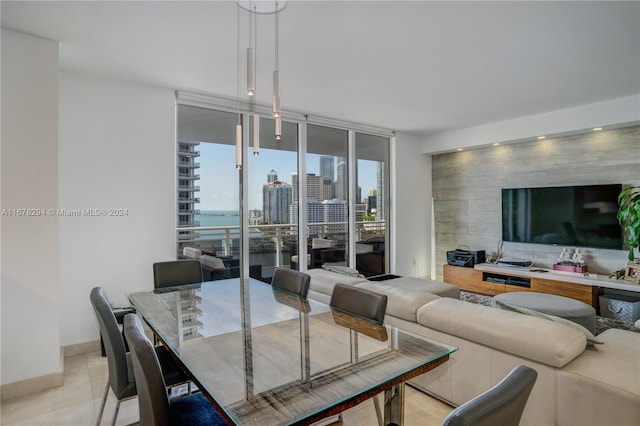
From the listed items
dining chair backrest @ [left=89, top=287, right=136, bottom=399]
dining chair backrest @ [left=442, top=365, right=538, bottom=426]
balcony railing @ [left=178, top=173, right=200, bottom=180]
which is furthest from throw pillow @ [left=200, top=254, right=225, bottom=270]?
dining chair backrest @ [left=442, top=365, right=538, bottom=426]

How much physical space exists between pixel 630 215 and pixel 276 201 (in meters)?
4.24

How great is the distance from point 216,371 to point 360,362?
1.90 feet

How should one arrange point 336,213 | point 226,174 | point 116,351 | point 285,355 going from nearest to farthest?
1. point 285,355
2. point 116,351
3. point 226,174
4. point 336,213

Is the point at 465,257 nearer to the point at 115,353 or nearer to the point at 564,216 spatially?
the point at 564,216

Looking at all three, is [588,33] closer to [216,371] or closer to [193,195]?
[216,371]

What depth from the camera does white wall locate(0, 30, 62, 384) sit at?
2.50 meters

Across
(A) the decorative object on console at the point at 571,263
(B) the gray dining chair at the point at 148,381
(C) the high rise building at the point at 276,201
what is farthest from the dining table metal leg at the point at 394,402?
(A) the decorative object on console at the point at 571,263

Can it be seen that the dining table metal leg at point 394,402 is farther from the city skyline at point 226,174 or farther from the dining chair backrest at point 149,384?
the city skyline at point 226,174

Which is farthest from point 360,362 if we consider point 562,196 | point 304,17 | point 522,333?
point 562,196

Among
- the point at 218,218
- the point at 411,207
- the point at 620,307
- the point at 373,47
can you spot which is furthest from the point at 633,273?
the point at 218,218

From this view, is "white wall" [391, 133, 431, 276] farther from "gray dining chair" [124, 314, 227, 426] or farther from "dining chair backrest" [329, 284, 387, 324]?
"gray dining chair" [124, 314, 227, 426]

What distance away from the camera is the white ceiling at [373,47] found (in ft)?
7.47

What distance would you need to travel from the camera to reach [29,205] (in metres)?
2.57

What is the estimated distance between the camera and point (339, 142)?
17.9 feet
